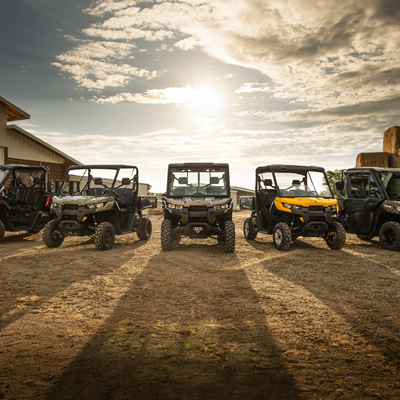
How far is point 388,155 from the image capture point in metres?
13.9

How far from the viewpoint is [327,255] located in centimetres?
792

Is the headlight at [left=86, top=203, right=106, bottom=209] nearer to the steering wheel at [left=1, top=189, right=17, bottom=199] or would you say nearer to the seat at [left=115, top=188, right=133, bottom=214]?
the seat at [left=115, top=188, right=133, bottom=214]

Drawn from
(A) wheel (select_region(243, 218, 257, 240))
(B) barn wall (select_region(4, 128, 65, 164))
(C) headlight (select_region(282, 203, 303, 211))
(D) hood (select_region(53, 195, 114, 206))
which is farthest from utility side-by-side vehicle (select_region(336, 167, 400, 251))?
(B) barn wall (select_region(4, 128, 65, 164))

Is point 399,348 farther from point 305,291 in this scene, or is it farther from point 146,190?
point 146,190

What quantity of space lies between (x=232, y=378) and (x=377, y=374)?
1.14m

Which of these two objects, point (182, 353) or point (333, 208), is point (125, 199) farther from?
point (182, 353)

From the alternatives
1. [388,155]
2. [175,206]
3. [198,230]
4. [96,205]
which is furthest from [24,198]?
[388,155]

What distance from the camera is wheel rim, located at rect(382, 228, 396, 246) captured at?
8.52 metres

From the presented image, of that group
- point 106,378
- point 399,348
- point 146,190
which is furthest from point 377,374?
point 146,190

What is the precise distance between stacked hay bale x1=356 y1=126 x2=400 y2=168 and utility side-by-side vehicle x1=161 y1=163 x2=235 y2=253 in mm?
8610

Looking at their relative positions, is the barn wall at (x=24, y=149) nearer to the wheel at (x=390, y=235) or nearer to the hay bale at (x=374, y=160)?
the hay bale at (x=374, y=160)

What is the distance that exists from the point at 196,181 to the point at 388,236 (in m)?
5.32

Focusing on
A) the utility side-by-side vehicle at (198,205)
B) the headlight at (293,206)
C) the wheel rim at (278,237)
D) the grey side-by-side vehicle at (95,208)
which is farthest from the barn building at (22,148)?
the headlight at (293,206)

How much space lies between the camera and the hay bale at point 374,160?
14.0 m
